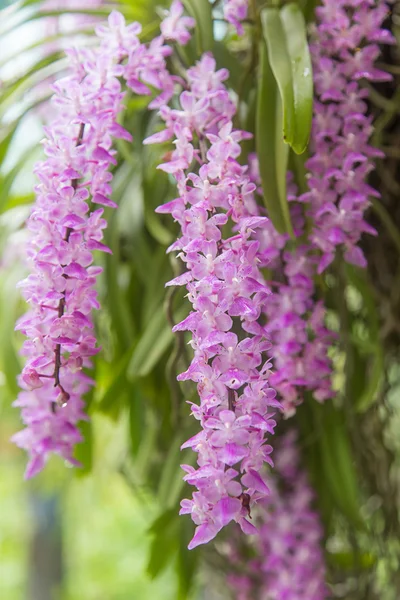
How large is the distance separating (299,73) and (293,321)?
0.18 meters

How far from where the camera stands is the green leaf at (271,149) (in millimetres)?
507

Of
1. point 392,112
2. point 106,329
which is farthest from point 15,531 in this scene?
point 392,112

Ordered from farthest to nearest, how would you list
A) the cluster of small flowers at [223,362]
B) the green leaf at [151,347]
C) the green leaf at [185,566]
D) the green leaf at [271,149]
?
the green leaf at [185,566] < the green leaf at [151,347] < the green leaf at [271,149] < the cluster of small flowers at [223,362]

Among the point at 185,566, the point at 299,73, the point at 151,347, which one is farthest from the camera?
the point at 185,566

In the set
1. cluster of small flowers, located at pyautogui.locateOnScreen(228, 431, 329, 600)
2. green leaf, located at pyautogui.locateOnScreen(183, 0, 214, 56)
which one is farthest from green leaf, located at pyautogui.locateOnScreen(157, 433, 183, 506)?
green leaf, located at pyautogui.locateOnScreen(183, 0, 214, 56)

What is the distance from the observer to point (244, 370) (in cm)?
39

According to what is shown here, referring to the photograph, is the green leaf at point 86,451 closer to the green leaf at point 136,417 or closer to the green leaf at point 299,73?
the green leaf at point 136,417

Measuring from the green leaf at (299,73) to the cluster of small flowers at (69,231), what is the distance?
0.10 meters

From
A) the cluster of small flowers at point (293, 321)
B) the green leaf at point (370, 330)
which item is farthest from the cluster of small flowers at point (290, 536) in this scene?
the cluster of small flowers at point (293, 321)

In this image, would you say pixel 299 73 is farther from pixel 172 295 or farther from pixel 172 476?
pixel 172 476

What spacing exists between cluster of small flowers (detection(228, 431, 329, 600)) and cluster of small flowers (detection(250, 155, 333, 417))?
0.25 meters

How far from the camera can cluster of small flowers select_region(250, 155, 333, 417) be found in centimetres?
53

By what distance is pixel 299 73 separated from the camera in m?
0.49

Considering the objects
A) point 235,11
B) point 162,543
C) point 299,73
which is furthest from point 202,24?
point 162,543
